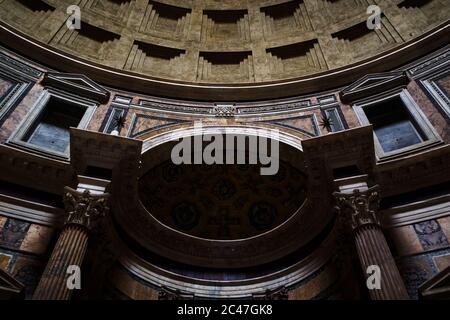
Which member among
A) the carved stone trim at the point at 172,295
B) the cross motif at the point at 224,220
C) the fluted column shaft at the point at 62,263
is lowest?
the fluted column shaft at the point at 62,263

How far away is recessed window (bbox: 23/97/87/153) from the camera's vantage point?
32.7 feet

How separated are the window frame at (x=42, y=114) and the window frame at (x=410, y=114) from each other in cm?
797

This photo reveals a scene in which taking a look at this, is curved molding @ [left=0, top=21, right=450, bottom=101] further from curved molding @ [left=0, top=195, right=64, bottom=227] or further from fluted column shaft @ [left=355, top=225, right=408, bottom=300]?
fluted column shaft @ [left=355, top=225, right=408, bottom=300]

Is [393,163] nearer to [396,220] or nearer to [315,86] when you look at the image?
[396,220]

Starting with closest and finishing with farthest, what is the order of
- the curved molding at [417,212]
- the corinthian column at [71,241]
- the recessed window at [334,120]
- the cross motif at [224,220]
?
the corinthian column at [71,241] → the curved molding at [417,212] → the recessed window at [334,120] → the cross motif at [224,220]

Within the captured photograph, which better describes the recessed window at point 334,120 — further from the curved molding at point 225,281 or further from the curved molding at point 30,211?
the curved molding at point 30,211

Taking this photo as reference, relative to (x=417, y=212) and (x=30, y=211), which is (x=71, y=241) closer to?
(x=30, y=211)

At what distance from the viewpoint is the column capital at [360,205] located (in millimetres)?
6844

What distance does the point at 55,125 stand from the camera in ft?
35.6

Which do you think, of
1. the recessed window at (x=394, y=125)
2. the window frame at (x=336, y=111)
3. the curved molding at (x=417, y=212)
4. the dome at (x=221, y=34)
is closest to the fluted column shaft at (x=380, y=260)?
the curved molding at (x=417, y=212)

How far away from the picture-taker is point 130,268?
9109mm

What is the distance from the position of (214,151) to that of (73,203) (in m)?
5.11

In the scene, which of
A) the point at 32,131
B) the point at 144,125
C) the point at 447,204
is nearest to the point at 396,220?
the point at 447,204

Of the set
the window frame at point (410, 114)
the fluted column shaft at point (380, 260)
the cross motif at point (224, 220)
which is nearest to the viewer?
the fluted column shaft at point (380, 260)
